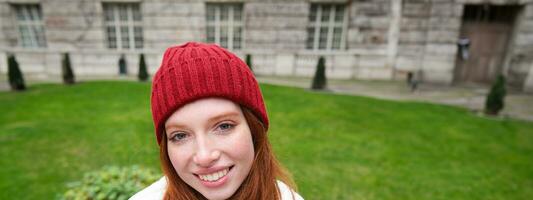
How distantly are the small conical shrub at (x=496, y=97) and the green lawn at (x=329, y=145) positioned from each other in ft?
1.86

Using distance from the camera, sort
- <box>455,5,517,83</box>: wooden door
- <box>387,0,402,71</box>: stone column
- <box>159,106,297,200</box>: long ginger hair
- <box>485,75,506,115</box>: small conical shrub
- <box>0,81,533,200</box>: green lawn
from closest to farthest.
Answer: <box>159,106,297,200</box>: long ginger hair < <box>0,81,533,200</box>: green lawn < <box>485,75,506,115</box>: small conical shrub < <box>455,5,517,83</box>: wooden door < <box>387,0,402,71</box>: stone column

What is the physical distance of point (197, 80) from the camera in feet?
5.17

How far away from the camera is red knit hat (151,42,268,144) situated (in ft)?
5.18

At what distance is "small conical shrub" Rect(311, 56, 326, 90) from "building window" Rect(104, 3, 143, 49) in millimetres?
8477

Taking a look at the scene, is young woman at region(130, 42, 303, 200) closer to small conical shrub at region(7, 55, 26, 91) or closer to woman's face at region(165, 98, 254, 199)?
woman's face at region(165, 98, 254, 199)

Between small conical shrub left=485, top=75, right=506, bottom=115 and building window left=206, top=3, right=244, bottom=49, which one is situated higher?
building window left=206, top=3, right=244, bottom=49

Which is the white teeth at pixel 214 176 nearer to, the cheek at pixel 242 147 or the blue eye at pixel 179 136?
the cheek at pixel 242 147

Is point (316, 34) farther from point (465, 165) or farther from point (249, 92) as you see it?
point (249, 92)

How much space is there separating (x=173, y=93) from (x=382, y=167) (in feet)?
17.8

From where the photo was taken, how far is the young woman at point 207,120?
159 centimetres

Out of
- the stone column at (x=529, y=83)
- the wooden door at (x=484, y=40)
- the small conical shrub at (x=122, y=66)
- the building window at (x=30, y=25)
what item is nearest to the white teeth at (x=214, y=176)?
the small conical shrub at (x=122, y=66)

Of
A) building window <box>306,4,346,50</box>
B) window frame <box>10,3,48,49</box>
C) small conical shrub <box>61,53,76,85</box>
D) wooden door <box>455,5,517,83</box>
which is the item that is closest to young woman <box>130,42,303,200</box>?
small conical shrub <box>61,53,76,85</box>

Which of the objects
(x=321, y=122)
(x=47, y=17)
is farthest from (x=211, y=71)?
(x=47, y=17)

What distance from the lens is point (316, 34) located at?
15758 mm
